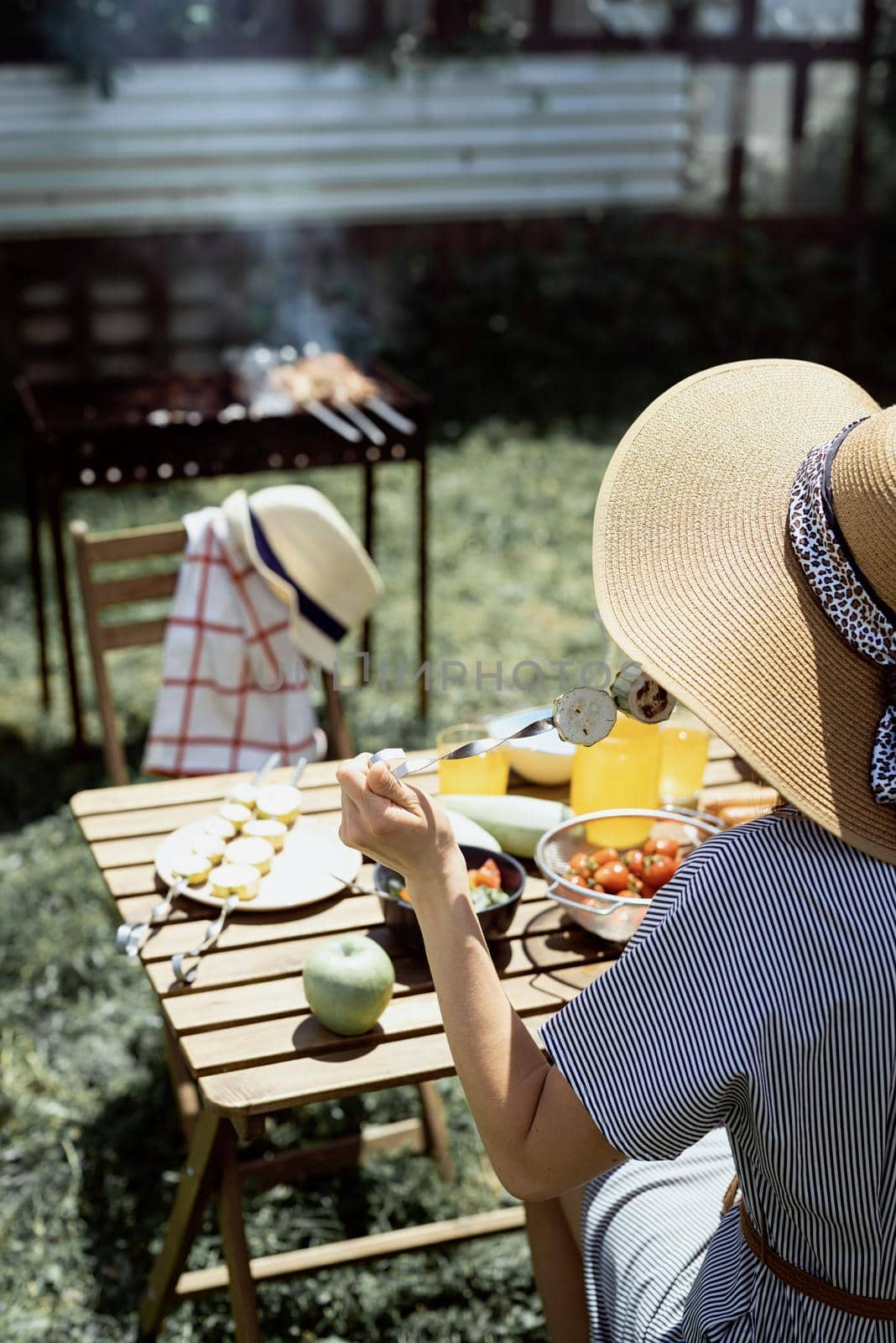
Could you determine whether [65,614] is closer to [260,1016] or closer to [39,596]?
[39,596]

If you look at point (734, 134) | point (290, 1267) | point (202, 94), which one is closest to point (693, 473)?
point (290, 1267)

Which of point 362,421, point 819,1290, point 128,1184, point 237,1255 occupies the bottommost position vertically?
point 128,1184

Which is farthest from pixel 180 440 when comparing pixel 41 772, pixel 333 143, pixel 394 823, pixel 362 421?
pixel 333 143

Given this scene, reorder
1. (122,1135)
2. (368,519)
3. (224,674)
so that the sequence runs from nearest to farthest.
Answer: (122,1135) → (224,674) → (368,519)

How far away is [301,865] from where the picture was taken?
7.18 feet

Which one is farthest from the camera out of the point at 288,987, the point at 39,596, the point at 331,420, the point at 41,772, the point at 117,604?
the point at 39,596

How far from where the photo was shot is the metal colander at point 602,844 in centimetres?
200

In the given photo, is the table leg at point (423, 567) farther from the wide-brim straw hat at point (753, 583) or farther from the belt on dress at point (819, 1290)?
the belt on dress at point (819, 1290)

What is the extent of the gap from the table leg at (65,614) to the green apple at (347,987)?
9.12 ft

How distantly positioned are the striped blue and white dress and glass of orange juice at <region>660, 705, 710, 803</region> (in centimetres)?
97

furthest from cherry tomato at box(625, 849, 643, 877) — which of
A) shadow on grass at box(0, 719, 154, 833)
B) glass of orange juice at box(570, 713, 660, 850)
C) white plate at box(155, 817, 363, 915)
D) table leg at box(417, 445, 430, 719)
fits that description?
table leg at box(417, 445, 430, 719)

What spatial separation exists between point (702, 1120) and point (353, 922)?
81cm

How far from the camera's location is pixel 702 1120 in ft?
4.50

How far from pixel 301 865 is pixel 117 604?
139 centimetres
